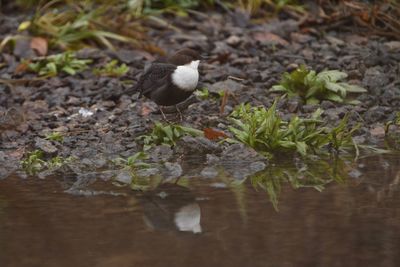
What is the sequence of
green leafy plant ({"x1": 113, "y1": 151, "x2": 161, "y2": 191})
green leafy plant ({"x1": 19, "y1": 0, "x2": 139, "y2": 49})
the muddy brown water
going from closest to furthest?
1. the muddy brown water
2. green leafy plant ({"x1": 113, "y1": 151, "x2": 161, "y2": 191})
3. green leafy plant ({"x1": 19, "y1": 0, "x2": 139, "y2": 49})

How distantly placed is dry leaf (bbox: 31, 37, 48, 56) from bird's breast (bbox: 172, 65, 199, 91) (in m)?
2.35

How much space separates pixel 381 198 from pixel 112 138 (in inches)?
101

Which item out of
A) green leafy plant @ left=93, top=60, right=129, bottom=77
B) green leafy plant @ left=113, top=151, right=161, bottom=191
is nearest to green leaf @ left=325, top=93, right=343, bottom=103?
green leafy plant @ left=113, top=151, right=161, bottom=191

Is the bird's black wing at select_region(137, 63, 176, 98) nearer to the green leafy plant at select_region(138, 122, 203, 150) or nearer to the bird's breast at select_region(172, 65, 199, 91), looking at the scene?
the bird's breast at select_region(172, 65, 199, 91)

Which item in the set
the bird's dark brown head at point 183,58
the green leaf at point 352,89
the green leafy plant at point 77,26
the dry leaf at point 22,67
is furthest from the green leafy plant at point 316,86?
the dry leaf at point 22,67

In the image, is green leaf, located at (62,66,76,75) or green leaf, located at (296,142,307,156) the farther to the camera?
green leaf, located at (62,66,76,75)

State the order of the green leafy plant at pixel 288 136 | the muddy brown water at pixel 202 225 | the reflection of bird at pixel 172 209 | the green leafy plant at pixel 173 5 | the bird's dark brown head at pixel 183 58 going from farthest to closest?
the green leafy plant at pixel 173 5
the bird's dark brown head at pixel 183 58
the green leafy plant at pixel 288 136
the reflection of bird at pixel 172 209
the muddy brown water at pixel 202 225

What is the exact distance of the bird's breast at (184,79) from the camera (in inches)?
279

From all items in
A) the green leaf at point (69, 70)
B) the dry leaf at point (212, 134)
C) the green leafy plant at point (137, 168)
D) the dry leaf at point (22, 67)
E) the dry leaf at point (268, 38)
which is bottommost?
the dry leaf at point (22, 67)

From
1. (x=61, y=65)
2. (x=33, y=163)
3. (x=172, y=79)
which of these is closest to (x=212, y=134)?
(x=172, y=79)

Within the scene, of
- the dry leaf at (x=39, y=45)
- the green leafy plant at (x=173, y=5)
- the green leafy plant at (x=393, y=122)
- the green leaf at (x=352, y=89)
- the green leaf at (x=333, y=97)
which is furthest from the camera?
the green leafy plant at (x=173, y=5)

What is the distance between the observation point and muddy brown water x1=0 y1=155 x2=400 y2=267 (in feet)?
12.8

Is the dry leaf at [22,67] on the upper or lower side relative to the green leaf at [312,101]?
lower

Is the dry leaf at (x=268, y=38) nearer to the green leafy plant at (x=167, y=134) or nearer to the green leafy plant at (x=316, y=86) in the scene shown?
the green leafy plant at (x=316, y=86)
